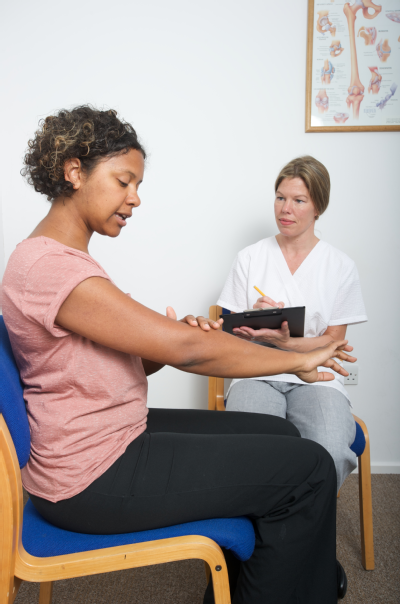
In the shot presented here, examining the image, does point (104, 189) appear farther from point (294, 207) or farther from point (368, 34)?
point (368, 34)

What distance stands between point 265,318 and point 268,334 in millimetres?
98

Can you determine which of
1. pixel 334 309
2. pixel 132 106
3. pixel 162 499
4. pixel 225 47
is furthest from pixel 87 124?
pixel 225 47

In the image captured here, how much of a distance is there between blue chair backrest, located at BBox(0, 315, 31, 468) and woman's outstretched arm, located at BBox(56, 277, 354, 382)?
0.15 meters

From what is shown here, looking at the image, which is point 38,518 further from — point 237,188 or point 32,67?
point 32,67

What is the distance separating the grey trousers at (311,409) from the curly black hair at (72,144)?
3.00 ft

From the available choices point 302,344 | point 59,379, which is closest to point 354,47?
point 302,344

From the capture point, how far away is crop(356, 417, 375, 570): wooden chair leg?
1.51 m

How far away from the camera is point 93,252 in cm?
210

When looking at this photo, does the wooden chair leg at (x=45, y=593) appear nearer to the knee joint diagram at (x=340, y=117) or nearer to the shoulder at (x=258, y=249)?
the shoulder at (x=258, y=249)

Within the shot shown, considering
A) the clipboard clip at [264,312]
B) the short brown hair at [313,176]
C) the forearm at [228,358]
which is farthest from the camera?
the short brown hair at [313,176]

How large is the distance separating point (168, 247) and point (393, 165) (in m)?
1.12

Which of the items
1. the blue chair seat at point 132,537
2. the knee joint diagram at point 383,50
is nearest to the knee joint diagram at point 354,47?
the knee joint diagram at point 383,50

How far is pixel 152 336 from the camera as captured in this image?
0.78m

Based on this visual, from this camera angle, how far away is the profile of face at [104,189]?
→ 0.88 meters
